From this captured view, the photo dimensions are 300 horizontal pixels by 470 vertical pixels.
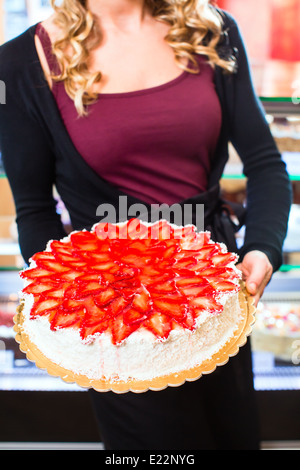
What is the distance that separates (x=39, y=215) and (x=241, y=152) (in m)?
0.75

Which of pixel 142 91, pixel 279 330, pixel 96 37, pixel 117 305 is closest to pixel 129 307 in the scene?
pixel 117 305

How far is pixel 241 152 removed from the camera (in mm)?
1667

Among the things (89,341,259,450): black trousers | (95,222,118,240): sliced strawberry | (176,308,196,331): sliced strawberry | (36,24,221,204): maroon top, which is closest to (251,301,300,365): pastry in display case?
(89,341,259,450): black trousers

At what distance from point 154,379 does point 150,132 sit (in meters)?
0.73

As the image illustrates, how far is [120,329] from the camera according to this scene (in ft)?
3.49

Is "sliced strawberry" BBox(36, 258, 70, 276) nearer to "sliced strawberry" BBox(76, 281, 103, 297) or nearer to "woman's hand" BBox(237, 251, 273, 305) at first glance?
"sliced strawberry" BBox(76, 281, 103, 297)

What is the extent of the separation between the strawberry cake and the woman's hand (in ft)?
0.27

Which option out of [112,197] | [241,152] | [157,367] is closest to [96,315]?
[157,367]

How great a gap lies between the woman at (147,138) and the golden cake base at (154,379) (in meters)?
0.13

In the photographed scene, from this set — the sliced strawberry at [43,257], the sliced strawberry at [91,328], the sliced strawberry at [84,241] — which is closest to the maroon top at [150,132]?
the sliced strawberry at [84,241]

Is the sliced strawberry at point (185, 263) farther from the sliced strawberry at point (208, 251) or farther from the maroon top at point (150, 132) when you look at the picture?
the maroon top at point (150, 132)

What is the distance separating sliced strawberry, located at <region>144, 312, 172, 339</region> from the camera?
1.06 meters

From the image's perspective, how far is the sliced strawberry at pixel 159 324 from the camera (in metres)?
1.06

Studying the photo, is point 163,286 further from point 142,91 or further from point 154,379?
point 142,91
